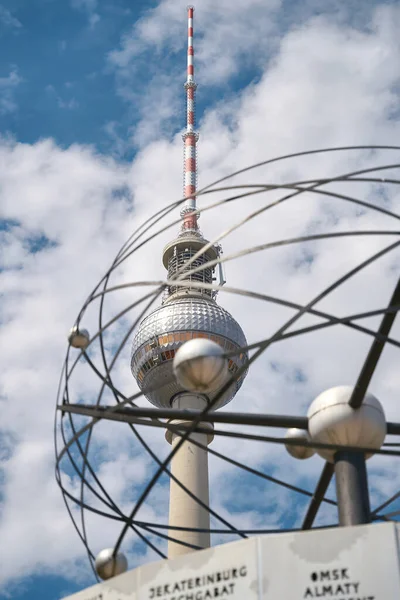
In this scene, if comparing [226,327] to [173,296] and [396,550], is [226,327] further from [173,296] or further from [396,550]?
[396,550]

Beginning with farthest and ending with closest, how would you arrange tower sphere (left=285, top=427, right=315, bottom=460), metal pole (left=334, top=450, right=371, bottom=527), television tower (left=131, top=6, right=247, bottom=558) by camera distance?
television tower (left=131, top=6, right=247, bottom=558) < tower sphere (left=285, top=427, right=315, bottom=460) < metal pole (left=334, top=450, right=371, bottom=527)

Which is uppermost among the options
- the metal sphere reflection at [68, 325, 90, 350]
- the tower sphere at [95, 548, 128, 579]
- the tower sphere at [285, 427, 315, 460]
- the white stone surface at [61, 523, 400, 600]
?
the metal sphere reflection at [68, 325, 90, 350]

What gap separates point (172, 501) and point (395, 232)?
39.5 metres

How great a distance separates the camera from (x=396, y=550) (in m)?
9.15

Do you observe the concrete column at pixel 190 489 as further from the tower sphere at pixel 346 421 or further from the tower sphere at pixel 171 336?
the tower sphere at pixel 346 421

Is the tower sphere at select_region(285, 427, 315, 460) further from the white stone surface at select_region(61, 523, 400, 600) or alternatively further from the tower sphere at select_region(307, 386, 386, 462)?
the white stone surface at select_region(61, 523, 400, 600)

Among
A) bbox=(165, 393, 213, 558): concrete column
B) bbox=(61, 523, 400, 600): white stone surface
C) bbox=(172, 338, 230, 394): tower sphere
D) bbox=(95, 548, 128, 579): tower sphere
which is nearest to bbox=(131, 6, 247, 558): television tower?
bbox=(165, 393, 213, 558): concrete column

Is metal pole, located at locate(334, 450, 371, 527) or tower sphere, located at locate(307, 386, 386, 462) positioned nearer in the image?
metal pole, located at locate(334, 450, 371, 527)

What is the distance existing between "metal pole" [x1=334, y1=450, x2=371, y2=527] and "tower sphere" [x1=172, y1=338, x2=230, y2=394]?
2209mm

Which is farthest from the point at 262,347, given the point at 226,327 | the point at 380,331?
Result: the point at 226,327

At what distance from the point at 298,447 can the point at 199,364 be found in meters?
3.13

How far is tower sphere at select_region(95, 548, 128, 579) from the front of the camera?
11.2 meters

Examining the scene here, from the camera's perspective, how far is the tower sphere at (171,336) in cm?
5356

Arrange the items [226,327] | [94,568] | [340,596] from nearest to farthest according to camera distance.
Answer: [340,596] < [94,568] < [226,327]
